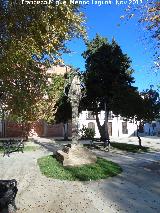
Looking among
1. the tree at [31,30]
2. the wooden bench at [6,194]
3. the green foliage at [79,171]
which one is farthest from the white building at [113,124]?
the wooden bench at [6,194]

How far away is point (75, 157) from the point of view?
18734mm

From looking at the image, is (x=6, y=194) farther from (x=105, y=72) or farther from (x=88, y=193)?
(x=105, y=72)

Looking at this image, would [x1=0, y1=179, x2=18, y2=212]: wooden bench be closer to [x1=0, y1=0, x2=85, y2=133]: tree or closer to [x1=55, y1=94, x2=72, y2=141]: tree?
[x1=0, y1=0, x2=85, y2=133]: tree

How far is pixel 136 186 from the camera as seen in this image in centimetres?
1418

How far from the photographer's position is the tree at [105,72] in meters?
32.5

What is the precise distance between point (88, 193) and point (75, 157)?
6122 millimetres

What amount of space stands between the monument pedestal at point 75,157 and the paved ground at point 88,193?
166 centimetres

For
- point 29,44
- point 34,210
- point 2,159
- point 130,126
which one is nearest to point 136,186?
point 34,210

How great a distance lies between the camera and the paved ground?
10.7 metres

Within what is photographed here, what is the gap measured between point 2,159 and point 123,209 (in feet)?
43.9

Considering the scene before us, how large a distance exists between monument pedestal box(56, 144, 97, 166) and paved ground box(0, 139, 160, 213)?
65.2 inches

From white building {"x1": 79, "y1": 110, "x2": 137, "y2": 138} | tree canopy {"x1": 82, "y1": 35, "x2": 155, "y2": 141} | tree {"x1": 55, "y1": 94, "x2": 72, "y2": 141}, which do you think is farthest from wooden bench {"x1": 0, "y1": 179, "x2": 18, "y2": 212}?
white building {"x1": 79, "y1": 110, "x2": 137, "y2": 138}

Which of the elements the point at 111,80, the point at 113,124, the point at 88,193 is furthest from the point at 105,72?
the point at 113,124

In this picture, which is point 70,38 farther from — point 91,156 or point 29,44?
point 91,156
